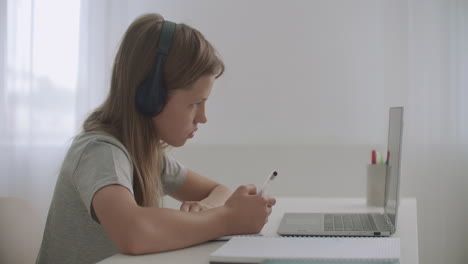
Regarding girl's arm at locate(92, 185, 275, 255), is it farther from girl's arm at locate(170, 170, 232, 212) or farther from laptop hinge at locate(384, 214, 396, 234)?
girl's arm at locate(170, 170, 232, 212)

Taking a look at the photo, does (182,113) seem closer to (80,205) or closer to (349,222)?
(80,205)

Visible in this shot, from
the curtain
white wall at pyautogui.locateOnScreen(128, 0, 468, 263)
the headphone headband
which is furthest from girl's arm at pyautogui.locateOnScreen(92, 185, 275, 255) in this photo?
the curtain

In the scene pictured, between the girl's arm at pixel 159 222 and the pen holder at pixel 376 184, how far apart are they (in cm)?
66

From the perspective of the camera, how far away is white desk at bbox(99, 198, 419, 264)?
2.89 ft

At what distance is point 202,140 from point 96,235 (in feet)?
5.12

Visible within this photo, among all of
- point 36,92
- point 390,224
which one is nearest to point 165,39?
point 390,224

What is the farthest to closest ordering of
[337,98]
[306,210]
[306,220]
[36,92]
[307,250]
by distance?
[36,92] → [337,98] → [306,210] → [306,220] → [307,250]

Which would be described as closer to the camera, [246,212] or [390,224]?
[246,212]

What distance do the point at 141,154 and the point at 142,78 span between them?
16cm

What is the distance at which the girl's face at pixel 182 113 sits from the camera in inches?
46.7

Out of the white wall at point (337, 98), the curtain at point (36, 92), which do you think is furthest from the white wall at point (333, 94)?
the curtain at point (36, 92)

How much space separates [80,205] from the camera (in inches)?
45.5

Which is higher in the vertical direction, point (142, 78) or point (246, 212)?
point (142, 78)

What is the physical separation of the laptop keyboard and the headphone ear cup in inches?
16.3
